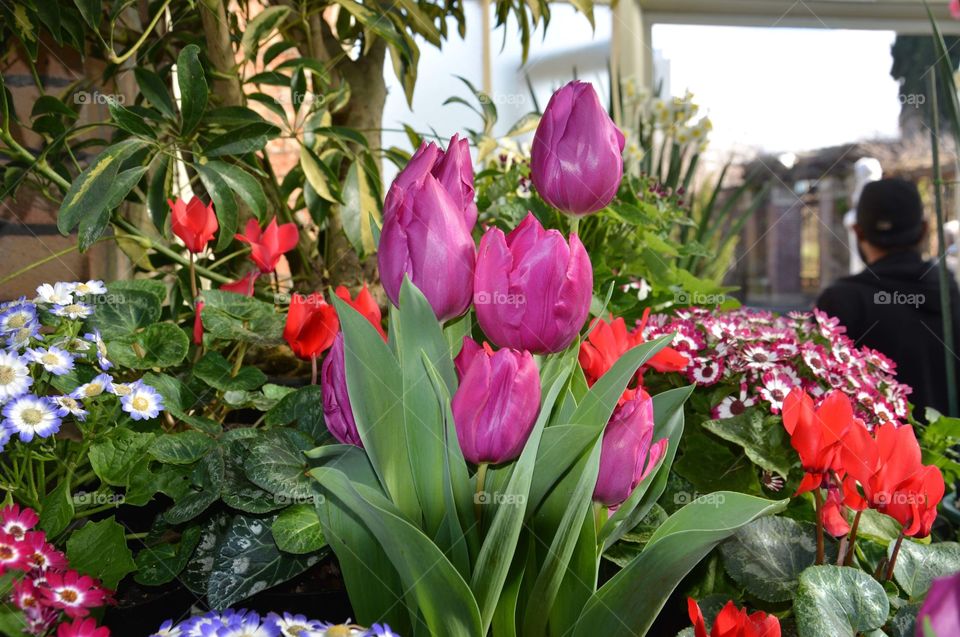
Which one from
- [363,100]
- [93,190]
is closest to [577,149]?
[93,190]

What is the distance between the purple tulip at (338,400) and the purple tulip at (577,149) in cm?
16

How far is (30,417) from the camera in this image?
1.93ft

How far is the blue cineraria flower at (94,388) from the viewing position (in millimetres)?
622

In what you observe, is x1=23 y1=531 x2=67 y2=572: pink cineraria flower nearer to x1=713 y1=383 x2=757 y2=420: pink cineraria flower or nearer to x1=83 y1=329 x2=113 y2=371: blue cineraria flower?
x1=83 y1=329 x2=113 y2=371: blue cineraria flower

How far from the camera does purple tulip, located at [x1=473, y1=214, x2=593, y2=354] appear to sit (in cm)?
39

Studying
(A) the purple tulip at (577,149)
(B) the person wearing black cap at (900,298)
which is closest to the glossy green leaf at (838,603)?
(A) the purple tulip at (577,149)

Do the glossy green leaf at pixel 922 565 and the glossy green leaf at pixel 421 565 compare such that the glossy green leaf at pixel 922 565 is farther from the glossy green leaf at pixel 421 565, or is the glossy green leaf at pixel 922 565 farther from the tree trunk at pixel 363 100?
the tree trunk at pixel 363 100

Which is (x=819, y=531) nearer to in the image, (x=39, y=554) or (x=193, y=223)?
(x=39, y=554)

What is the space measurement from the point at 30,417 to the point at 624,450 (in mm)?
449

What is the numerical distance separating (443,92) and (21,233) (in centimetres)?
185

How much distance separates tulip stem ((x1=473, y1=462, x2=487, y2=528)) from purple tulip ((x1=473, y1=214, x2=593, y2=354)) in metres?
0.07

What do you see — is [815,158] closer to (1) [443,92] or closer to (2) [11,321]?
(1) [443,92]

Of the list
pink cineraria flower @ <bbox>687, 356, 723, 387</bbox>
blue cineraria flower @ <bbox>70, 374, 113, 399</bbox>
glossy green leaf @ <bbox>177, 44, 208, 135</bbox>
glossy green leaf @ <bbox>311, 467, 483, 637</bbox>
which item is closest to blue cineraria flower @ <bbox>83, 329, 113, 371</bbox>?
blue cineraria flower @ <bbox>70, 374, 113, 399</bbox>

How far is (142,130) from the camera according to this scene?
767 mm
